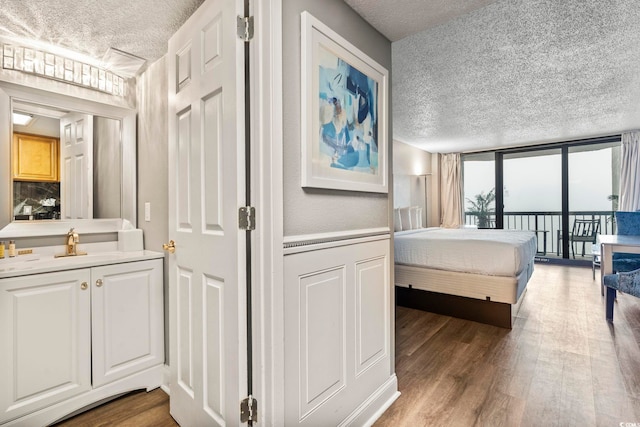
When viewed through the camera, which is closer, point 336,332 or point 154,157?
point 336,332

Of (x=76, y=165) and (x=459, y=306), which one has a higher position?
(x=76, y=165)

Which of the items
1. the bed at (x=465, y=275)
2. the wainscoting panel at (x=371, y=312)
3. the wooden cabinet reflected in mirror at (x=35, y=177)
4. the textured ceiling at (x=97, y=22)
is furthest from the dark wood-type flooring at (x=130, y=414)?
the bed at (x=465, y=275)

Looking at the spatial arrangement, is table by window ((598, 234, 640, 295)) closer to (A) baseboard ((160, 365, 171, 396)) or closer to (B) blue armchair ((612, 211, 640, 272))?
(B) blue armchair ((612, 211, 640, 272))

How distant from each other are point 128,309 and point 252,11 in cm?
177

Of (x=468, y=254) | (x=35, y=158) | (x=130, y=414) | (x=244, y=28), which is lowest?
(x=130, y=414)

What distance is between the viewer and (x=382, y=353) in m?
1.82

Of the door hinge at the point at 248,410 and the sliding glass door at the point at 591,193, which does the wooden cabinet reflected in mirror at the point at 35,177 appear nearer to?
the door hinge at the point at 248,410

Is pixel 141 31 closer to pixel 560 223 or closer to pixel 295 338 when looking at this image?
pixel 295 338

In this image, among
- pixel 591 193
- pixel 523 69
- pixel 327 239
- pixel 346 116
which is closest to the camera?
pixel 327 239

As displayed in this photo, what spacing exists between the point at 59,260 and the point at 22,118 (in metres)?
0.88

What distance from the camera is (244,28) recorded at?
4.08 feet

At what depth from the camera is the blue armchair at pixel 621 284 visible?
2.69 m

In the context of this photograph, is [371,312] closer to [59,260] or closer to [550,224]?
[59,260]

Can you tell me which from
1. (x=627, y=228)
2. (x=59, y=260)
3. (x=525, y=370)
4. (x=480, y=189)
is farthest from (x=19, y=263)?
(x=480, y=189)
